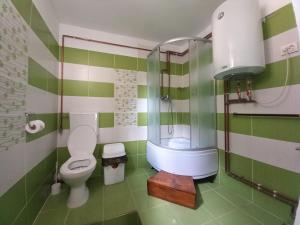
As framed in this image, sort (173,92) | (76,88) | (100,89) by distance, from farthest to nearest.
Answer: (173,92)
(100,89)
(76,88)

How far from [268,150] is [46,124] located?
2.34m

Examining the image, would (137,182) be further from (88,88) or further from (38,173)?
(88,88)

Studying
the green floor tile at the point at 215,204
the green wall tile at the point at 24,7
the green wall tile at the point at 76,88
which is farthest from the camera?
the green wall tile at the point at 76,88

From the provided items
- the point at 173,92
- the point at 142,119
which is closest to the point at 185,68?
the point at 173,92

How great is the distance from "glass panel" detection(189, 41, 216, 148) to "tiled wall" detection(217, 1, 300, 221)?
1.26ft

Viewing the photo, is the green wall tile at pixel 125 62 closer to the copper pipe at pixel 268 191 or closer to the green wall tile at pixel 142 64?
the green wall tile at pixel 142 64

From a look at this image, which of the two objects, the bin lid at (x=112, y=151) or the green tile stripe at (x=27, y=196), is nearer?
the green tile stripe at (x=27, y=196)

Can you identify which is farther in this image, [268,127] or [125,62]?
[125,62]

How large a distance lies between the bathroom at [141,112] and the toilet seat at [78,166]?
2 cm

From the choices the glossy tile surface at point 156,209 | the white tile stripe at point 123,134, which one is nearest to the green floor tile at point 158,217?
the glossy tile surface at point 156,209

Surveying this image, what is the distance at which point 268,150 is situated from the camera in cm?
128

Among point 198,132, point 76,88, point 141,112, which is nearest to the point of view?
point 198,132

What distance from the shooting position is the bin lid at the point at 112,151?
6.11 ft

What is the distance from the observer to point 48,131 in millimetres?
1638
